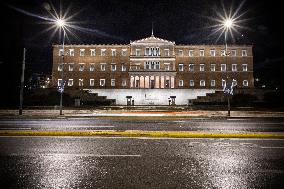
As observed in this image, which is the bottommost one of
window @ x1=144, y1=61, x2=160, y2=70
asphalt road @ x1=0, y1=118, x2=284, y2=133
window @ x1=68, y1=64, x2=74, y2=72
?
asphalt road @ x1=0, y1=118, x2=284, y2=133

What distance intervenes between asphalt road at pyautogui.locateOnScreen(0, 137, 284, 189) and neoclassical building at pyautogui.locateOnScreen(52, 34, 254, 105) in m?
56.8

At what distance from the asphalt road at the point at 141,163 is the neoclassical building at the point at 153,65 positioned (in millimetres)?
56837

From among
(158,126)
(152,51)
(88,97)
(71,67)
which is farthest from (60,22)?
(152,51)

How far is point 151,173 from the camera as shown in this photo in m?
4.78

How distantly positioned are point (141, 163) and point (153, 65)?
6205cm

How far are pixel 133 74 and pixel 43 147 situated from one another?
5801 cm

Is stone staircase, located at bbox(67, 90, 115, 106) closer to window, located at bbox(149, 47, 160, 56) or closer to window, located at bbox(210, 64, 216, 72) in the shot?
→ window, located at bbox(149, 47, 160, 56)

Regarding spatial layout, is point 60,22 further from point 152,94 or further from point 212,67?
point 212,67

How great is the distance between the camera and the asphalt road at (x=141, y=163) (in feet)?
14.1

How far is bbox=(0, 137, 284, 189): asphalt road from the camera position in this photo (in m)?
4.29

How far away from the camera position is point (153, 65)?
66.8 meters

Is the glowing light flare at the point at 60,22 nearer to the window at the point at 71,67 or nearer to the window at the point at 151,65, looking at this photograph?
the window at the point at 151,65

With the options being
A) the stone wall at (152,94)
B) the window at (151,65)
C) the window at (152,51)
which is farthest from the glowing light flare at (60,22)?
the window at (152,51)

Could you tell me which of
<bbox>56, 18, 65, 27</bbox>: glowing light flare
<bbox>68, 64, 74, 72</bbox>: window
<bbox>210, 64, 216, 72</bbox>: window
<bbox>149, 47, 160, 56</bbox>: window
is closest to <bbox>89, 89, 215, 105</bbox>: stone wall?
<bbox>210, 64, 216, 72</bbox>: window
